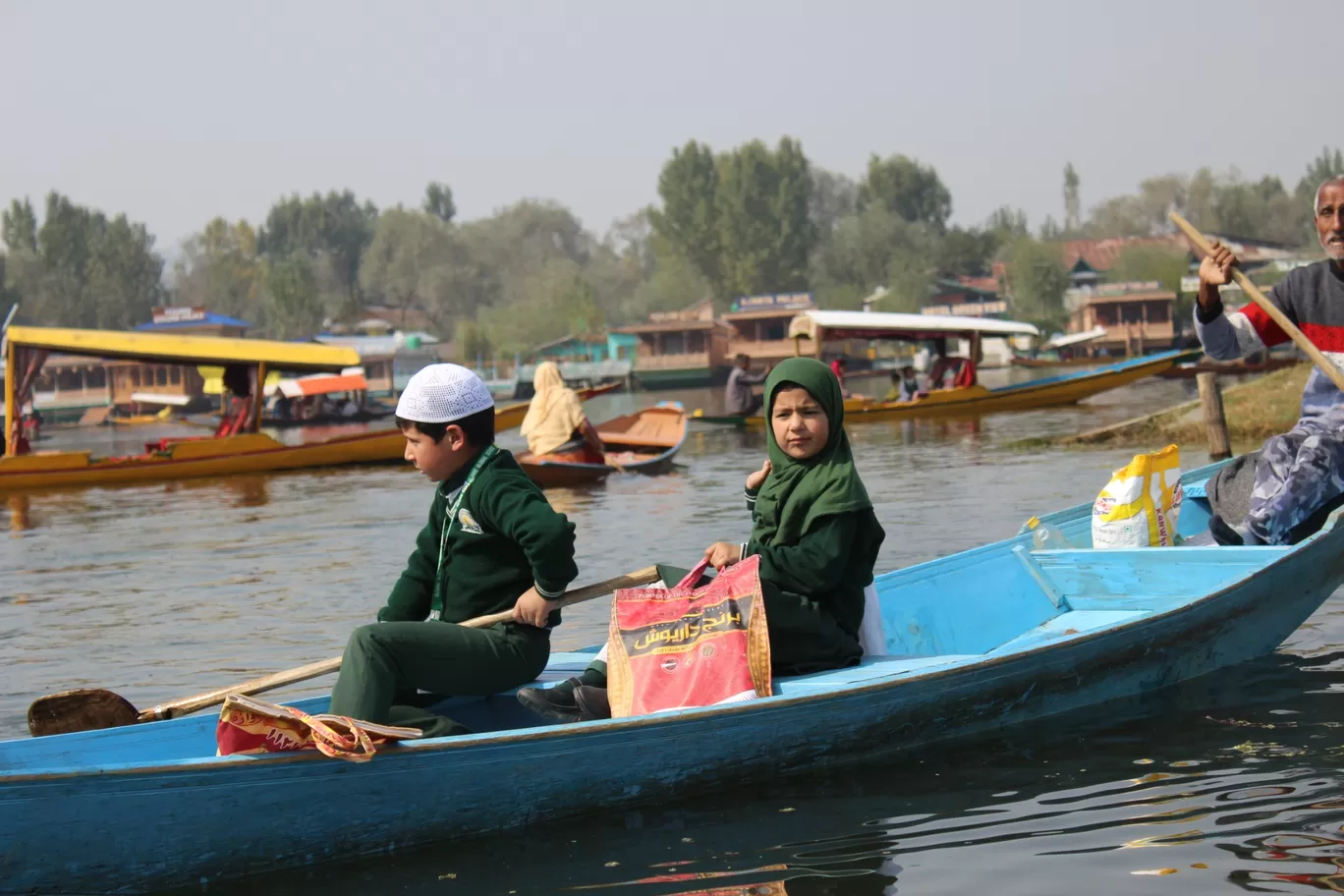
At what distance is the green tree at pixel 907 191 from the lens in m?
101

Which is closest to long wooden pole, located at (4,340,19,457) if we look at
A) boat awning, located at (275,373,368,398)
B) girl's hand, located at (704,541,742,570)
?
girl's hand, located at (704,541,742,570)

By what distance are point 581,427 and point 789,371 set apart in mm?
11052

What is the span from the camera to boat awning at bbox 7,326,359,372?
60.1 feet

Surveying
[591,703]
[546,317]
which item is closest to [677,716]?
[591,703]

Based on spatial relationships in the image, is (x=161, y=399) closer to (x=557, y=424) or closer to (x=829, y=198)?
(x=557, y=424)

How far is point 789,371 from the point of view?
432 centimetres

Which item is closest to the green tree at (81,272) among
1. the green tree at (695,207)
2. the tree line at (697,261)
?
the tree line at (697,261)

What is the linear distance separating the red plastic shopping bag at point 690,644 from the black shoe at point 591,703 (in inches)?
1.9

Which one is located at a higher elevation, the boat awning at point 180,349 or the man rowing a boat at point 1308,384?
the boat awning at point 180,349

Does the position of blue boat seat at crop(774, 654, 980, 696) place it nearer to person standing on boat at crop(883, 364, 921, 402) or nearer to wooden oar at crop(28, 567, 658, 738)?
wooden oar at crop(28, 567, 658, 738)

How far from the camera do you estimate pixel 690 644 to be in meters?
4.52

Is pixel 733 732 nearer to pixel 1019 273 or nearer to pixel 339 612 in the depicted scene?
pixel 339 612

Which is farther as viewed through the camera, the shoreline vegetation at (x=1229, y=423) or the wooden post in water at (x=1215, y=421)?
the shoreline vegetation at (x=1229, y=423)

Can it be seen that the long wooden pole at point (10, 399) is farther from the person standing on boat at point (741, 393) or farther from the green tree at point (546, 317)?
the green tree at point (546, 317)
